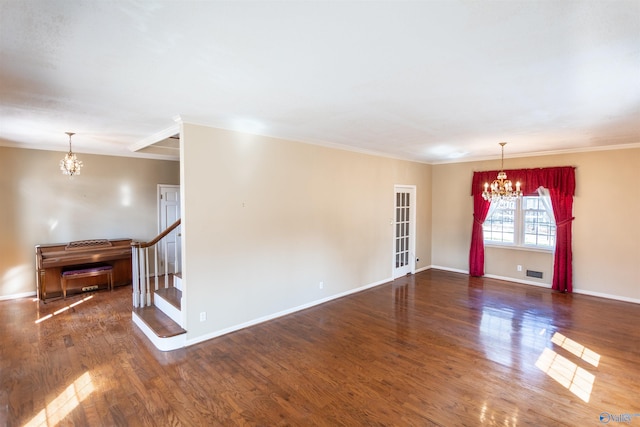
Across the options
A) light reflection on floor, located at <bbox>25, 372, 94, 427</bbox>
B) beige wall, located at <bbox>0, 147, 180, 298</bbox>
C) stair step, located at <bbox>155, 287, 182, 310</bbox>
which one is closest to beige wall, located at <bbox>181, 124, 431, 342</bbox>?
stair step, located at <bbox>155, 287, 182, 310</bbox>

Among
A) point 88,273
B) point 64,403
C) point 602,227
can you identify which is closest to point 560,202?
point 602,227

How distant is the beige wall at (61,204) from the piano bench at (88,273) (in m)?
0.71

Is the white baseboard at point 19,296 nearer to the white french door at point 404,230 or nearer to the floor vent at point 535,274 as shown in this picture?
the white french door at point 404,230

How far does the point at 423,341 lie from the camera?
12.6 ft

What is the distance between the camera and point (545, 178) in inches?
236

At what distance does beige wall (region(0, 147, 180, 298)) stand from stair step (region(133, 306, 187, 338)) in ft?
8.94

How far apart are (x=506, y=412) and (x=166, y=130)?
4778mm

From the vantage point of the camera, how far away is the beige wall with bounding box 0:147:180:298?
5301 mm

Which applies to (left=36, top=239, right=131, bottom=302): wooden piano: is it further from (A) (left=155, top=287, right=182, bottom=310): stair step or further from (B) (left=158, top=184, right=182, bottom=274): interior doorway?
(A) (left=155, top=287, right=182, bottom=310): stair step

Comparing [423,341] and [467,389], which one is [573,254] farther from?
[467,389]

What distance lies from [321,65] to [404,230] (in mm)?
5491

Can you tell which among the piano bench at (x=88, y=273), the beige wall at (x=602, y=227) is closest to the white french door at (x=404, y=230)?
the beige wall at (x=602, y=227)

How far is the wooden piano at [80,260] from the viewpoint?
5.22m

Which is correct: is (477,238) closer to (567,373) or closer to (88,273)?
(567,373)
